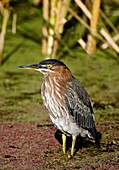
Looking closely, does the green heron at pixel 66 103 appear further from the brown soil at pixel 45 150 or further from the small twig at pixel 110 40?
the small twig at pixel 110 40

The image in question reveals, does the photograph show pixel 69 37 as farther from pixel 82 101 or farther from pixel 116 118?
pixel 82 101

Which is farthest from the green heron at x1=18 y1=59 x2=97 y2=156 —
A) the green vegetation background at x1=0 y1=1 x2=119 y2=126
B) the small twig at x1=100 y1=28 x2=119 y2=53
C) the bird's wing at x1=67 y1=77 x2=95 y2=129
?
the small twig at x1=100 y1=28 x2=119 y2=53

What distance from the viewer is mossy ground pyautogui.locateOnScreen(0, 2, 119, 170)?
3.61m

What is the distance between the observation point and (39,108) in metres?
4.80

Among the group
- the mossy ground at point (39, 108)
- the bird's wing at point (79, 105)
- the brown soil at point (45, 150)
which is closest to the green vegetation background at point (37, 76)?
the mossy ground at point (39, 108)

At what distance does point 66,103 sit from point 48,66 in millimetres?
289

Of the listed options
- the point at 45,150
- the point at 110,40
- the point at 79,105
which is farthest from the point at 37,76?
the point at 79,105

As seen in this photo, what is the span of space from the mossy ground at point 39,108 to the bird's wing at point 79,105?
0.23m

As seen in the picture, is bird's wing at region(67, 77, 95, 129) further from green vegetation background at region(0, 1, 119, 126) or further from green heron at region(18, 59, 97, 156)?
green vegetation background at region(0, 1, 119, 126)

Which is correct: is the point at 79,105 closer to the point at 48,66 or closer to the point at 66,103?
the point at 66,103

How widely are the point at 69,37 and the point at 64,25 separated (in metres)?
0.21

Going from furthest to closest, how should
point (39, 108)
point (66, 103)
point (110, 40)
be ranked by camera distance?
point (110, 40) < point (39, 108) < point (66, 103)

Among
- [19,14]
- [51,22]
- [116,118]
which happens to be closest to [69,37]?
[51,22]

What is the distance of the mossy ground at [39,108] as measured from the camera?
3607mm
